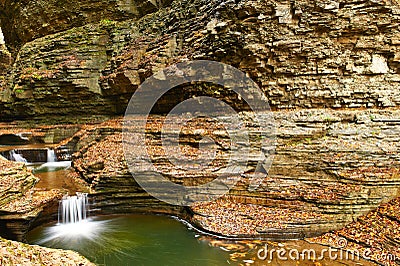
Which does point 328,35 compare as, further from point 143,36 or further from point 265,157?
point 143,36

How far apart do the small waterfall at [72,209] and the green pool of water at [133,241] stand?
26 centimetres

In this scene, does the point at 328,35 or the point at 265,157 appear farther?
the point at 328,35

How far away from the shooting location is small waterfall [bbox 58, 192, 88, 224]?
28.6 feet

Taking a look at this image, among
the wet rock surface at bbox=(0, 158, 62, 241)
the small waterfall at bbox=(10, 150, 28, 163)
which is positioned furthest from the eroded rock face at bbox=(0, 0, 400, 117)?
the wet rock surface at bbox=(0, 158, 62, 241)

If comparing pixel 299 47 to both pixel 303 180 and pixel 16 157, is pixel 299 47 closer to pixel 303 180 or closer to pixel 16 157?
pixel 303 180

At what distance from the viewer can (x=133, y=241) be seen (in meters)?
7.88

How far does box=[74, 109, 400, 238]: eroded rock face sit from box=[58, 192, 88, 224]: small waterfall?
507mm

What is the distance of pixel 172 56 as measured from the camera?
14.3 meters

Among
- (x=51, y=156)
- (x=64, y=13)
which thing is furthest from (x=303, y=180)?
(x=64, y=13)

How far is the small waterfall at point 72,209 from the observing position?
343 inches

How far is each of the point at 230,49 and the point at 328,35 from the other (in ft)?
12.1

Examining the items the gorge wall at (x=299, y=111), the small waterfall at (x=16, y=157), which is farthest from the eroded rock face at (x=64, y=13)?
the small waterfall at (x=16, y=157)

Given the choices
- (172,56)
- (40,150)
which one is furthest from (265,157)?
(40,150)

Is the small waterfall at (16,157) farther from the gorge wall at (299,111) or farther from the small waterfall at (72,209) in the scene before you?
the small waterfall at (72,209)
